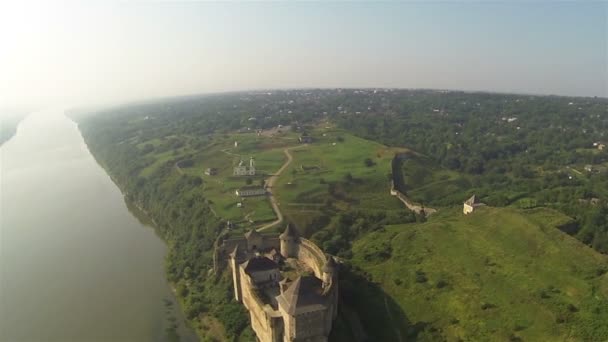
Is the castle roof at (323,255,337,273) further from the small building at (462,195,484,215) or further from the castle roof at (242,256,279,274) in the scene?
the small building at (462,195,484,215)

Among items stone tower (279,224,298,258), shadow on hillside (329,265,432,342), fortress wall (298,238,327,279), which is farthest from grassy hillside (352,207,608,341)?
stone tower (279,224,298,258)

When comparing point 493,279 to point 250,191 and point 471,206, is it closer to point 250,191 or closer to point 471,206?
point 471,206

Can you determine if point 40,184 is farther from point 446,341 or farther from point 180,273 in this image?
point 446,341

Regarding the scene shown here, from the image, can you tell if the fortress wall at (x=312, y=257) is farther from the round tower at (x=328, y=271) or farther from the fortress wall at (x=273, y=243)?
the fortress wall at (x=273, y=243)

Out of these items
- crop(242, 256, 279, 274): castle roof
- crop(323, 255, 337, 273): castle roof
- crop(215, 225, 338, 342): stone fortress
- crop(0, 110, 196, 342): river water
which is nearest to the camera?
crop(215, 225, 338, 342): stone fortress

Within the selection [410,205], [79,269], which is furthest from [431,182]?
[79,269]

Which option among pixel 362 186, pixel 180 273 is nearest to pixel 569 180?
pixel 362 186
